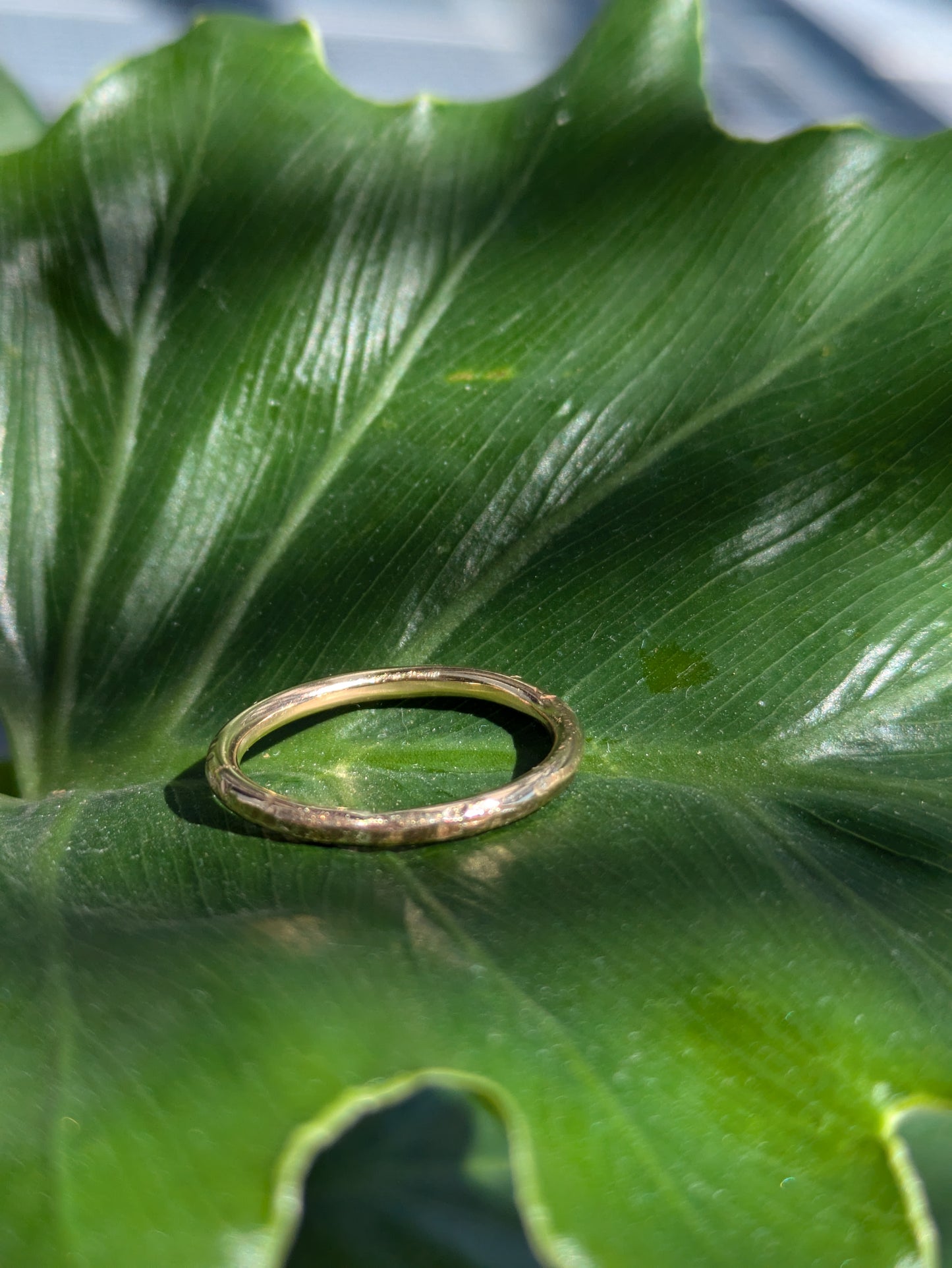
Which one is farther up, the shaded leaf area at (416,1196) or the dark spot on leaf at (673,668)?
the dark spot on leaf at (673,668)

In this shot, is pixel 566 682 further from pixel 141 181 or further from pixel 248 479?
pixel 141 181

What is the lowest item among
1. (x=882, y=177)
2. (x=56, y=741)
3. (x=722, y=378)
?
(x=56, y=741)

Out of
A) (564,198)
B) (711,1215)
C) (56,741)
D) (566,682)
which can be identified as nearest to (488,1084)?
(711,1215)

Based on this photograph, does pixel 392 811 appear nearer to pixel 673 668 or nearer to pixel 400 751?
pixel 400 751

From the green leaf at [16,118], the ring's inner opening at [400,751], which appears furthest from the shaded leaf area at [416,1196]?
the green leaf at [16,118]

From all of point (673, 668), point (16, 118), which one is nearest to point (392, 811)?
point (673, 668)

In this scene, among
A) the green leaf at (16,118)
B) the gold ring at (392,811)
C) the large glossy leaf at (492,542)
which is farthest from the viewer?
the green leaf at (16,118)

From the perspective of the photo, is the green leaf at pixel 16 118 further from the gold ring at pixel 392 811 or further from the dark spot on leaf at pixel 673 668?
the dark spot on leaf at pixel 673 668

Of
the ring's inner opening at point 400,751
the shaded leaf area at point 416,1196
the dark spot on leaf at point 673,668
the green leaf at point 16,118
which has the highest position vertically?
the green leaf at point 16,118
